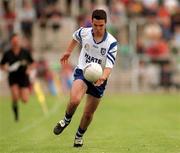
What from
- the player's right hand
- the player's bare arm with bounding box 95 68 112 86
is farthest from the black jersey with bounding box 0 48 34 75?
the player's bare arm with bounding box 95 68 112 86

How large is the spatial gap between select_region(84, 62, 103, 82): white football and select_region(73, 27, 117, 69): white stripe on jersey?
0.38 meters

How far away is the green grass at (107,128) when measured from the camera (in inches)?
577

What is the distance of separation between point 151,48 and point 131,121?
51.2 feet

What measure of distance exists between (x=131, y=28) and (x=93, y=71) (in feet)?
80.6

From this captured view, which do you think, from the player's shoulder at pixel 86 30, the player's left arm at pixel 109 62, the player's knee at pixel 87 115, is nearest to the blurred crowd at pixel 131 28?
the player's shoulder at pixel 86 30

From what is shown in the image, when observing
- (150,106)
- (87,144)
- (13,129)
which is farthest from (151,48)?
(87,144)

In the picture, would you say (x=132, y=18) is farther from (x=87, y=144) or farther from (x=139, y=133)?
(x=87, y=144)

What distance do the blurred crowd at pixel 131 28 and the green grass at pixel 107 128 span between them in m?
4.37

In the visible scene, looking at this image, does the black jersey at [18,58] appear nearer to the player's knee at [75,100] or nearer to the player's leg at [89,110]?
the player's leg at [89,110]

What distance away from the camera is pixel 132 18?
39031mm

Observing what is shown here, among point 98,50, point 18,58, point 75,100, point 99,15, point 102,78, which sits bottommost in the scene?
point 18,58

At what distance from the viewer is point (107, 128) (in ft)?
65.8

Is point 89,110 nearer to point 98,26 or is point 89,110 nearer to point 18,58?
point 98,26

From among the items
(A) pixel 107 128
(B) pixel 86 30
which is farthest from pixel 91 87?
(A) pixel 107 128
